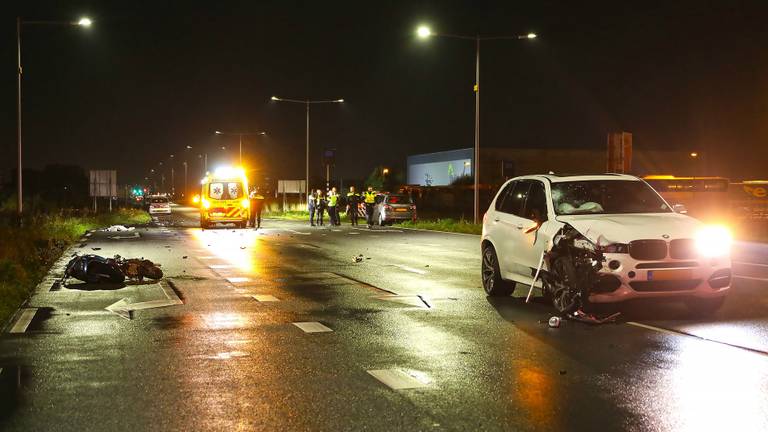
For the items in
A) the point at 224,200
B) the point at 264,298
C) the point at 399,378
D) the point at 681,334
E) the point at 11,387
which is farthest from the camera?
the point at 224,200

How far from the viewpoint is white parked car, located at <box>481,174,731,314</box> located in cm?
953

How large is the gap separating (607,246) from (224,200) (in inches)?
1143

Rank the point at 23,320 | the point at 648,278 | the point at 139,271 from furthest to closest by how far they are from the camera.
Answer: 1. the point at 139,271
2. the point at 23,320
3. the point at 648,278

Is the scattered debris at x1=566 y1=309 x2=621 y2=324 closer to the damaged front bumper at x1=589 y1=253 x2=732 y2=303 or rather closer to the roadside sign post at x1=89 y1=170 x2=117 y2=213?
the damaged front bumper at x1=589 y1=253 x2=732 y2=303

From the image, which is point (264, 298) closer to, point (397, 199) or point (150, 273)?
point (150, 273)

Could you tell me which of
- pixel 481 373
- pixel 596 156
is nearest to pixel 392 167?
pixel 596 156

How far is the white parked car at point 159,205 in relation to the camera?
67312 mm

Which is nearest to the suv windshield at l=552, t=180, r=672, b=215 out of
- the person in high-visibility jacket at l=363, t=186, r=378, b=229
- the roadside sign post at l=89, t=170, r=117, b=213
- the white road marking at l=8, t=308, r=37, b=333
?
the white road marking at l=8, t=308, r=37, b=333

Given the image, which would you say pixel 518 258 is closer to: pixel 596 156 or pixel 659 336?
pixel 659 336

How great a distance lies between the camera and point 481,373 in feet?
23.6

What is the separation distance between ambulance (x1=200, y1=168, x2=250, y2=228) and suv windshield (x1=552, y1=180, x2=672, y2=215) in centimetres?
2726

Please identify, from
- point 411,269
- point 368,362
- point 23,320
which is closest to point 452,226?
point 411,269

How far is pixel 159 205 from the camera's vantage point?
6806cm

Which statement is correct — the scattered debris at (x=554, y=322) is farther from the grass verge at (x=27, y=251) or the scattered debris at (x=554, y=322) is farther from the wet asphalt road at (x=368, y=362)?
the grass verge at (x=27, y=251)
